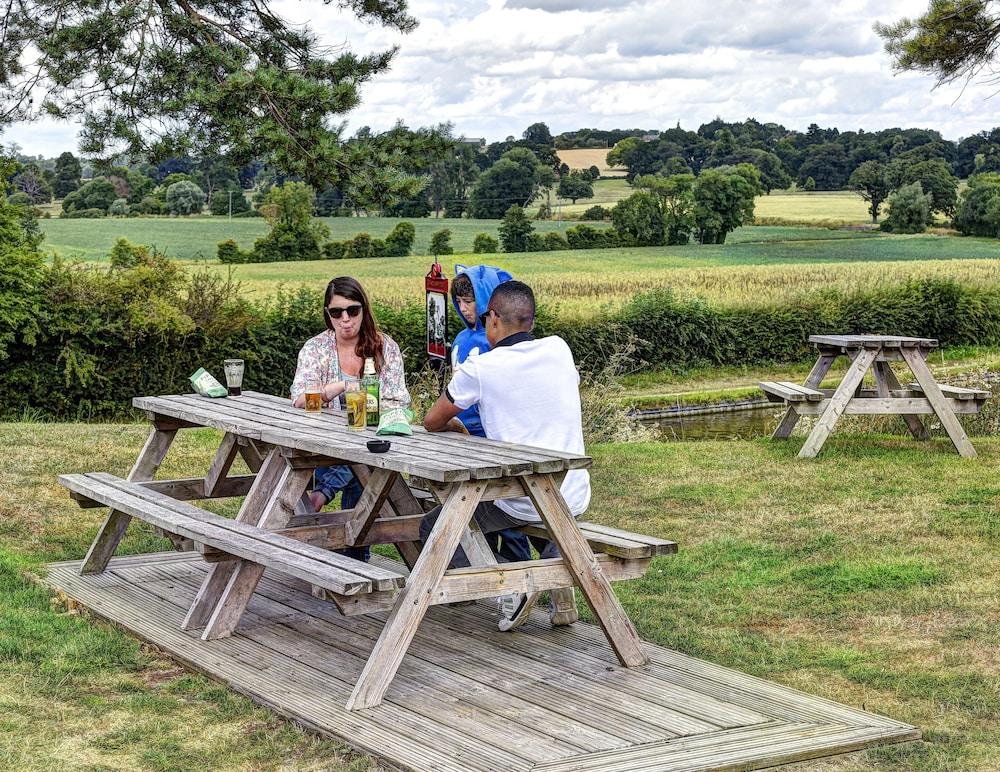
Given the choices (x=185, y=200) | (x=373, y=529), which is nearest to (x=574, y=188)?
(x=185, y=200)

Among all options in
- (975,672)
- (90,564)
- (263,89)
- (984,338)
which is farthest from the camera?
(984,338)

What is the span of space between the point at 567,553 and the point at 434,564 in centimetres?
55

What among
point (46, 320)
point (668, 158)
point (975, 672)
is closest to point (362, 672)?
point (975, 672)

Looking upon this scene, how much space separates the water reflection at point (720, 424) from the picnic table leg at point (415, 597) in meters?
11.5

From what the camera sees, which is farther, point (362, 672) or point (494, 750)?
point (362, 672)

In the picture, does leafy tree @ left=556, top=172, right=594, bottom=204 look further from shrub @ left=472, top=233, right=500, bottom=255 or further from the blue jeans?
the blue jeans

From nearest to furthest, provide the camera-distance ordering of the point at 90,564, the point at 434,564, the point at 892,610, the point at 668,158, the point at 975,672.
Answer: the point at 434,564, the point at 975,672, the point at 892,610, the point at 90,564, the point at 668,158

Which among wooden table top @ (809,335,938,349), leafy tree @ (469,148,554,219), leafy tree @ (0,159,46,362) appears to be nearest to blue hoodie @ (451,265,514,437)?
wooden table top @ (809,335,938,349)

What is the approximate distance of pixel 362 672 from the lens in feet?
15.0

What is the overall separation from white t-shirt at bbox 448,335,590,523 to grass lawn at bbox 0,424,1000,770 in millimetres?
1086

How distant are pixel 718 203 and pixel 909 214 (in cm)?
1013

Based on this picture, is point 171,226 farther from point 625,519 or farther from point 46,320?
point 625,519

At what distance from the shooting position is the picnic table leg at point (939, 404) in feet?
34.0

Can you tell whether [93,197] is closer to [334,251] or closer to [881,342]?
[334,251]
